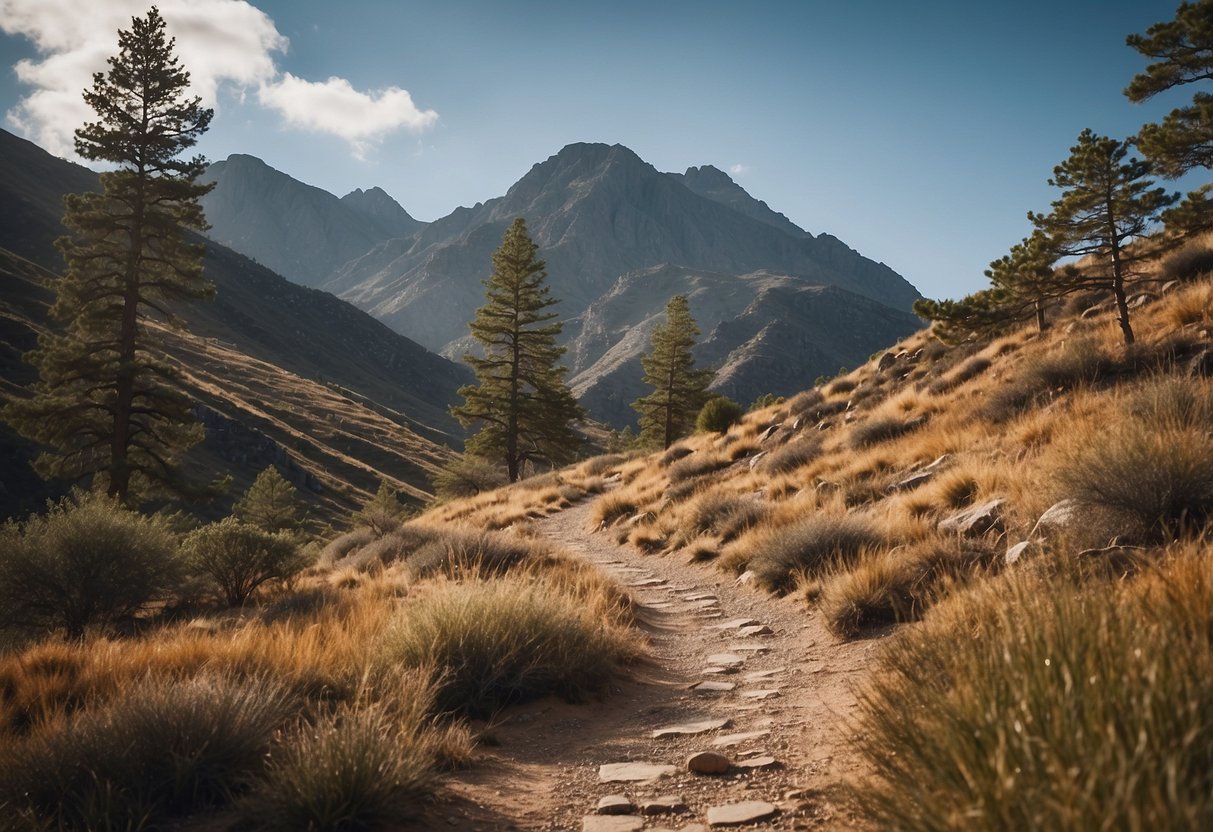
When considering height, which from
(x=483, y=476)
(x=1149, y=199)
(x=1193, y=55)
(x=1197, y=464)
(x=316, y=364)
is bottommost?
(x=483, y=476)

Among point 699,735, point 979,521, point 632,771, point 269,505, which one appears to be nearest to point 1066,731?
point 632,771

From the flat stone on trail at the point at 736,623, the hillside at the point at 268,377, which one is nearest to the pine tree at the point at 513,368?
the hillside at the point at 268,377

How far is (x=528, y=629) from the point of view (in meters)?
5.33

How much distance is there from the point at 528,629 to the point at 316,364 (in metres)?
173

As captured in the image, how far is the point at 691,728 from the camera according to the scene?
172 inches

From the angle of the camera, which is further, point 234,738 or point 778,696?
point 778,696

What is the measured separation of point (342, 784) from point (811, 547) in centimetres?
628

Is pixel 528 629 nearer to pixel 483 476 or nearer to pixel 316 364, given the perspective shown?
pixel 483 476

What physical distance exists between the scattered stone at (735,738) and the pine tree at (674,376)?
1364 inches

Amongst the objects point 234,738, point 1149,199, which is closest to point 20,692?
point 234,738

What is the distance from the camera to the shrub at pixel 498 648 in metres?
4.81

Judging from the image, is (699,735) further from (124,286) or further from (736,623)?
(124,286)

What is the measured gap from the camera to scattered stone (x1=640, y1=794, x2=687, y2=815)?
123 inches

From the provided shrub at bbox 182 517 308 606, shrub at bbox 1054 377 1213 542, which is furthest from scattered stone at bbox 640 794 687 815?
shrub at bbox 182 517 308 606
